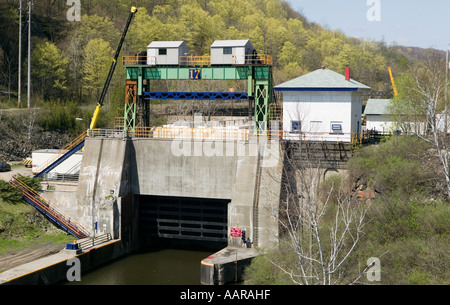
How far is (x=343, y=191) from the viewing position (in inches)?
1196

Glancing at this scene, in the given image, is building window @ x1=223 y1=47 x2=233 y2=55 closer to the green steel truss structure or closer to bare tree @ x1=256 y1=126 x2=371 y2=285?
the green steel truss structure

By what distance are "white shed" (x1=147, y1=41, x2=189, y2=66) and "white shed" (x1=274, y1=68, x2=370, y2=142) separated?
795 centimetres

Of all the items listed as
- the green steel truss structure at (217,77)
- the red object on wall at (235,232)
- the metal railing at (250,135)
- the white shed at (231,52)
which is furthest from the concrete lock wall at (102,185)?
the white shed at (231,52)

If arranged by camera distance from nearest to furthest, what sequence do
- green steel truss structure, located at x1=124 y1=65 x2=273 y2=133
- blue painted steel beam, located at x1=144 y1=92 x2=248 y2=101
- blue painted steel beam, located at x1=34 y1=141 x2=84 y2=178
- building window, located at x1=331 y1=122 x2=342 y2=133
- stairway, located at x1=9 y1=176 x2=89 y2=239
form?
1. building window, located at x1=331 y1=122 x2=342 y2=133
2. stairway, located at x1=9 y1=176 x2=89 y2=239
3. green steel truss structure, located at x1=124 y1=65 x2=273 y2=133
4. blue painted steel beam, located at x1=144 y1=92 x2=248 y2=101
5. blue painted steel beam, located at x1=34 y1=141 x2=84 y2=178

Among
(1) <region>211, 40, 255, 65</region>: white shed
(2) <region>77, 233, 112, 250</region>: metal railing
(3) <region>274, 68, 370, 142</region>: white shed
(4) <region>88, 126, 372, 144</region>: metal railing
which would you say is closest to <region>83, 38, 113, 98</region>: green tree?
(4) <region>88, 126, 372, 144</region>: metal railing

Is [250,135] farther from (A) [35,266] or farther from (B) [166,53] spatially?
(A) [35,266]

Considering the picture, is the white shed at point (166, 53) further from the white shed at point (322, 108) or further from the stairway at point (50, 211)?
the stairway at point (50, 211)

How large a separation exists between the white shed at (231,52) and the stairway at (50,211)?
14.3 m

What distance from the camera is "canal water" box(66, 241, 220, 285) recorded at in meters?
27.4

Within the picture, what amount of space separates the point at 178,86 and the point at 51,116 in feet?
56.1

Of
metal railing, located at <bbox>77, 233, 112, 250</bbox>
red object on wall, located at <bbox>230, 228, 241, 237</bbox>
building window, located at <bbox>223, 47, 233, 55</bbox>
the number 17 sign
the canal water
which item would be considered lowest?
the canal water

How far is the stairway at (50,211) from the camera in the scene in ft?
107
